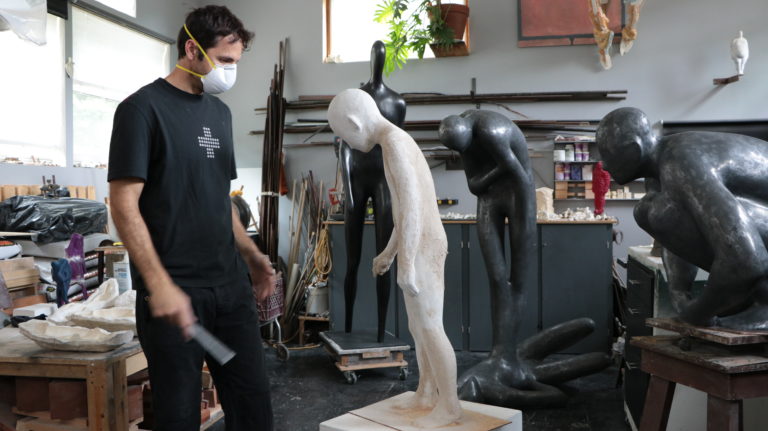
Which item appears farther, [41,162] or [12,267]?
[41,162]

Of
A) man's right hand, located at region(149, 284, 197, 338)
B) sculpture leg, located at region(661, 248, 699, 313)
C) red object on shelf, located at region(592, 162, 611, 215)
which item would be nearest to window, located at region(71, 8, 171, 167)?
man's right hand, located at region(149, 284, 197, 338)

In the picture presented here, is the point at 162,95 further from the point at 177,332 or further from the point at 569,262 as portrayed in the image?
the point at 569,262

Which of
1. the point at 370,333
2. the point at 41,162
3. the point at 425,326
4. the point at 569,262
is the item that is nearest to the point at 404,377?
the point at 370,333

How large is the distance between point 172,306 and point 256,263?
56cm

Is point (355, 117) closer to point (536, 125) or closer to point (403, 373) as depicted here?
point (403, 373)

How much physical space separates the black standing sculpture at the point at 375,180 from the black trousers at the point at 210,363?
2.12 metres

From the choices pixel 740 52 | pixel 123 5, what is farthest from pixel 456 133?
pixel 123 5

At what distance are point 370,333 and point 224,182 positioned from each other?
115 inches

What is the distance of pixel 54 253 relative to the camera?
13.6ft

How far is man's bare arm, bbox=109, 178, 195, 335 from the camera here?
1522 mm

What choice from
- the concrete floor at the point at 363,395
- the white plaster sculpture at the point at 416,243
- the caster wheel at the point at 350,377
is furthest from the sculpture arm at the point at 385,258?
the caster wheel at the point at 350,377

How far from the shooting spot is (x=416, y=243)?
6.69 feet

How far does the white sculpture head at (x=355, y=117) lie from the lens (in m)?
2.21

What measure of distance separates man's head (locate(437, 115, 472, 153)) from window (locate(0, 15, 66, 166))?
385 centimetres
